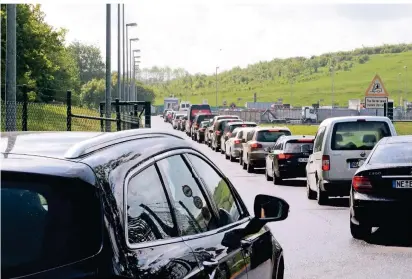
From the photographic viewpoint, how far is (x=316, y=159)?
19156mm

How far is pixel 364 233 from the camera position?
13148mm

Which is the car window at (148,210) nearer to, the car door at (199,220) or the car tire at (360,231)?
the car door at (199,220)

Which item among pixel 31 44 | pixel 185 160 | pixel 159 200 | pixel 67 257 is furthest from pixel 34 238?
pixel 31 44

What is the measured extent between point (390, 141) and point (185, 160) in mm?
9507

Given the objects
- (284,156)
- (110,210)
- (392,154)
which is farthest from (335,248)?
(284,156)

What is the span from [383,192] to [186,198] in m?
8.42

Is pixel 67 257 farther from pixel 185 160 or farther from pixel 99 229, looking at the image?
pixel 185 160

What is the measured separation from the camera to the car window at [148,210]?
3.71m

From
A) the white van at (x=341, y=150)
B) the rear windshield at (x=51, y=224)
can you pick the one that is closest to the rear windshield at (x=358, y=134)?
the white van at (x=341, y=150)

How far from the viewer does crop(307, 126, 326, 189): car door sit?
61.6ft

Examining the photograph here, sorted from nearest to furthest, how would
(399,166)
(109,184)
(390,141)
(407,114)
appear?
(109,184), (399,166), (390,141), (407,114)

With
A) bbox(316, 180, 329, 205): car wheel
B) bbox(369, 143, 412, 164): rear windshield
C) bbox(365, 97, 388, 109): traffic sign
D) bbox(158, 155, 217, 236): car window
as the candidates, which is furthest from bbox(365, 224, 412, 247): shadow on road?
bbox(365, 97, 388, 109): traffic sign

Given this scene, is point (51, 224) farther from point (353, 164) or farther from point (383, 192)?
point (353, 164)

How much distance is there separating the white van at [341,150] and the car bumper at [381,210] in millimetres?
5505
